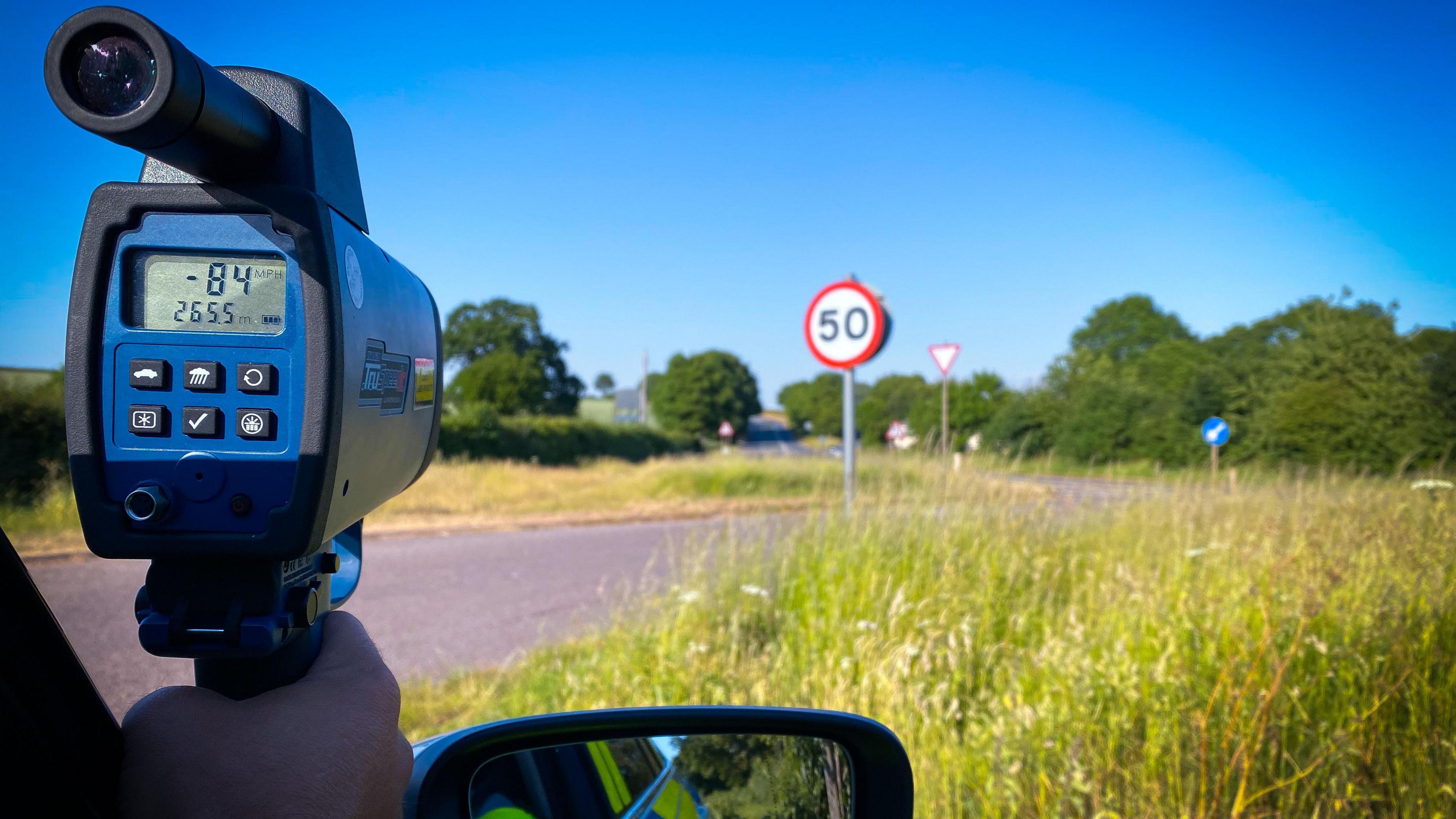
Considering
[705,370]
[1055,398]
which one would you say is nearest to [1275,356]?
[1055,398]

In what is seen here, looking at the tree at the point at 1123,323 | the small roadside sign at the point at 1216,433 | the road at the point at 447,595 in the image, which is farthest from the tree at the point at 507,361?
the tree at the point at 1123,323

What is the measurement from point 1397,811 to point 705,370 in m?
64.3

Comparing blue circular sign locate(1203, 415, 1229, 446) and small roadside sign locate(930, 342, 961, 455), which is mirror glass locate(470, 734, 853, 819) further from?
blue circular sign locate(1203, 415, 1229, 446)

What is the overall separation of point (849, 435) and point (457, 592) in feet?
12.3

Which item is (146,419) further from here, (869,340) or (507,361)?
(507,361)


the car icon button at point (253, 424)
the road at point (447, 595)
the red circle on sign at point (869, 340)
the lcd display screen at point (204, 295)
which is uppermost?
the red circle on sign at point (869, 340)

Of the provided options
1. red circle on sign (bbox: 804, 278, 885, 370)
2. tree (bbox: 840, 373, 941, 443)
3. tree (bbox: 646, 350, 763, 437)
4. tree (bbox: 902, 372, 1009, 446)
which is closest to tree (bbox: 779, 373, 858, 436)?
tree (bbox: 646, 350, 763, 437)

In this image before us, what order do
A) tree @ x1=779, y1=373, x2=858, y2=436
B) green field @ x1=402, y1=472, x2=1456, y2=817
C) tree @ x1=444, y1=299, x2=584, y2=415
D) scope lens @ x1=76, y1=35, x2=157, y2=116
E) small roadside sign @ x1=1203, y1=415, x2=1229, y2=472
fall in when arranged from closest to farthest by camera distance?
scope lens @ x1=76, y1=35, x2=157, y2=116 < green field @ x1=402, y1=472, x2=1456, y2=817 < small roadside sign @ x1=1203, y1=415, x2=1229, y2=472 < tree @ x1=444, y1=299, x2=584, y2=415 < tree @ x1=779, y1=373, x2=858, y2=436

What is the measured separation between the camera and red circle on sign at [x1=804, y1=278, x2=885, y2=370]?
5.58 meters

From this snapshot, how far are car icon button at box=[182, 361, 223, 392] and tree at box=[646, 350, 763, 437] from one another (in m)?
63.5

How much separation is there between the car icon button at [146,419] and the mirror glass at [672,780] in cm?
69

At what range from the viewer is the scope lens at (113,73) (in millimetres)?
527

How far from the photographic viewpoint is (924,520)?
4992mm

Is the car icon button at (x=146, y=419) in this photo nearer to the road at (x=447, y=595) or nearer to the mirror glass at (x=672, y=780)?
the road at (x=447, y=595)
